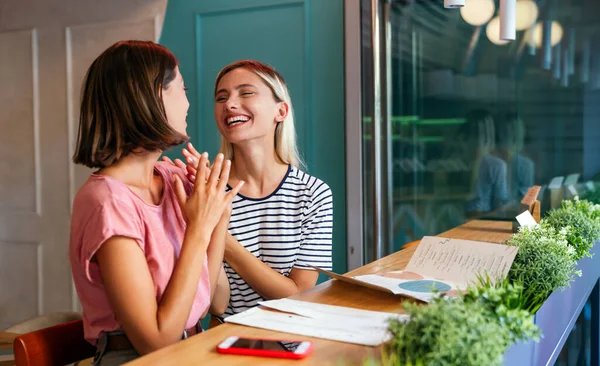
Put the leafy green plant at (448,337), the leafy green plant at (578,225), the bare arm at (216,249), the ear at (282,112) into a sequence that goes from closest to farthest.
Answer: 1. the leafy green plant at (448,337)
2. the bare arm at (216,249)
3. the leafy green plant at (578,225)
4. the ear at (282,112)

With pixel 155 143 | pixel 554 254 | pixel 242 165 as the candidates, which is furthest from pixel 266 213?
pixel 554 254

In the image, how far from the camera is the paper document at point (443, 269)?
141 centimetres

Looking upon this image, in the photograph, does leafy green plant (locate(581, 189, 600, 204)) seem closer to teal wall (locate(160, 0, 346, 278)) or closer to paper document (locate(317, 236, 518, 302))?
teal wall (locate(160, 0, 346, 278))

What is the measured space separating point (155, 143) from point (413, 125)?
1964mm

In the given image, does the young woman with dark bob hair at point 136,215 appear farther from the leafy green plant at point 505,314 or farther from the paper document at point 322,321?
the leafy green plant at point 505,314

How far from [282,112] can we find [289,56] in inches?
48.9

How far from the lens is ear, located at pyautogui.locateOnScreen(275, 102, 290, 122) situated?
83.0 inches

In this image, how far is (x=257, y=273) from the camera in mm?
1835

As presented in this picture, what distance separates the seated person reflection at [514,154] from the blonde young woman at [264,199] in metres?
1.23

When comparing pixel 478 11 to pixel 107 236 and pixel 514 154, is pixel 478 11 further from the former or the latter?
pixel 107 236

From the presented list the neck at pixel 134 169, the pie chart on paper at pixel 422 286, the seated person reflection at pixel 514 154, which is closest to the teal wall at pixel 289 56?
the seated person reflection at pixel 514 154

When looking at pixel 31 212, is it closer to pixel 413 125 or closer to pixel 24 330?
pixel 24 330

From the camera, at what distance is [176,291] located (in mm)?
1278

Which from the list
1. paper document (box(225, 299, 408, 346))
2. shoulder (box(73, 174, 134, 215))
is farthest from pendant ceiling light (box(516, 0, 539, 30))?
shoulder (box(73, 174, 134, 215))
